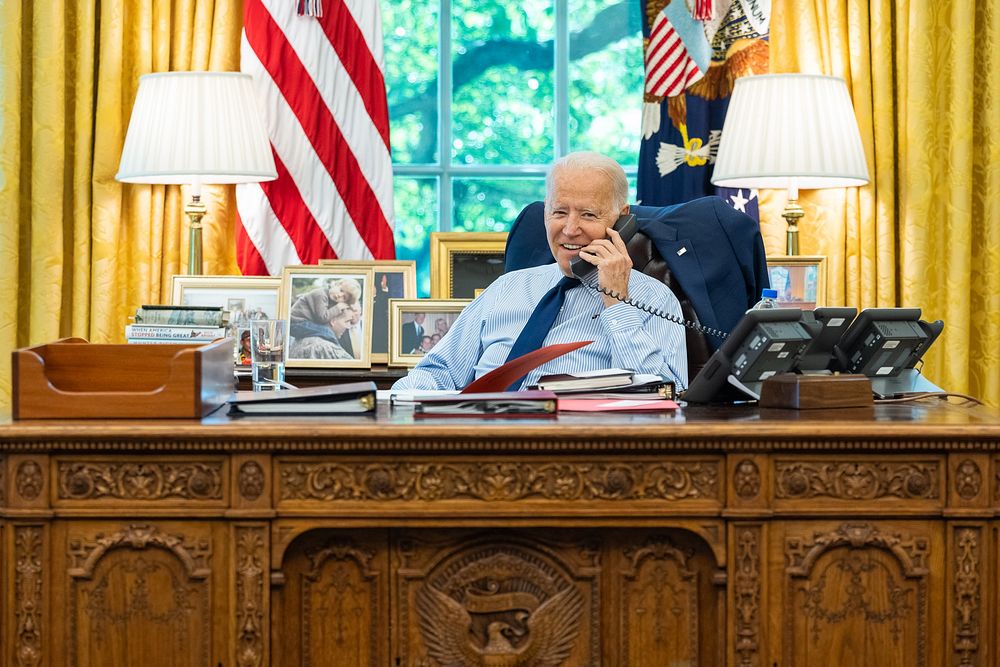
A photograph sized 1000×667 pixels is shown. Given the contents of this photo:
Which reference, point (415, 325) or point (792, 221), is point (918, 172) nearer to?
point (792, 221)

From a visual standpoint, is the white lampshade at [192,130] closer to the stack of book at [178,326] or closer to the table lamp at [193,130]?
the table lamp at [193,130]

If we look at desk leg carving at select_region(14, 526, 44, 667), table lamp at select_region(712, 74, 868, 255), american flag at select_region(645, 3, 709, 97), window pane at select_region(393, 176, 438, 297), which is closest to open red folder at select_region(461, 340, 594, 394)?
desk leg carving at select_region(14, 526, 44, 667)

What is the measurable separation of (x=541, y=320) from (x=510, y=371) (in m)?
0.52

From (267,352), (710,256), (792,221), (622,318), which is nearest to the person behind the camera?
(267,352)

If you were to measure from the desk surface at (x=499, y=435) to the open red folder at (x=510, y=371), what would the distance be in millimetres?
365

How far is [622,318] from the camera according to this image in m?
2.57

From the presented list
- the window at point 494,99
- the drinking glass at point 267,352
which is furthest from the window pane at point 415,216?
the drinking glass at point 267,352

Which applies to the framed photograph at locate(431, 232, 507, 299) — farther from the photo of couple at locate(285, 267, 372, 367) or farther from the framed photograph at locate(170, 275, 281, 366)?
the framed photograph at locate(170, 275, 281, 366)

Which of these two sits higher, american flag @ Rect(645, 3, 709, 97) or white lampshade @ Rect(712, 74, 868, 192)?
american flag @ Rect(645, 3, 709, 97)

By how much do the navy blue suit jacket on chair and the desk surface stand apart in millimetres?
1008

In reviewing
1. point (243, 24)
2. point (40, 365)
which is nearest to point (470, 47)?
point (243, 24)

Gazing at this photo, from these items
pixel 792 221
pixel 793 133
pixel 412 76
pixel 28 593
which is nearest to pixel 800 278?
pixel 792 221

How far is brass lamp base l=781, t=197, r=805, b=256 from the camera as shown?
3605 millimetres

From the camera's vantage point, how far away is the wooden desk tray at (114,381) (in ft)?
6.10
